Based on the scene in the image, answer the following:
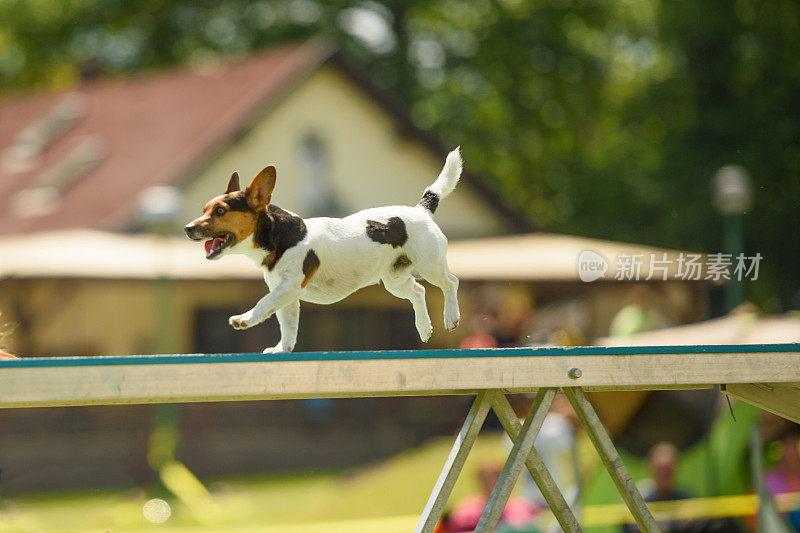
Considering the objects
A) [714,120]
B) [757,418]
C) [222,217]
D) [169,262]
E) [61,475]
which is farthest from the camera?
[714,120]

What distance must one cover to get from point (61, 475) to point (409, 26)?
1538cm

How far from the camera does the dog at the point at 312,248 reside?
3.31m

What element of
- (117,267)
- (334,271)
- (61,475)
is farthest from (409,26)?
(334,271)

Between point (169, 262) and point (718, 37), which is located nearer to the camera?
point (169, 262)

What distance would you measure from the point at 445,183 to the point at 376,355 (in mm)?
824

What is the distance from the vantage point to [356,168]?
1659 cm

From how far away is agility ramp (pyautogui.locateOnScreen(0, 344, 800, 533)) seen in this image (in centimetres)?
303

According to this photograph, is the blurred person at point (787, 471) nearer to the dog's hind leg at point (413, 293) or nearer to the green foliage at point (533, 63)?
the dog's hind leg at point (413, 293)

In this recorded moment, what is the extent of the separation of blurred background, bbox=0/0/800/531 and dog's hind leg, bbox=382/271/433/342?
0.67 metres

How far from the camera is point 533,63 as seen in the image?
82.1ft

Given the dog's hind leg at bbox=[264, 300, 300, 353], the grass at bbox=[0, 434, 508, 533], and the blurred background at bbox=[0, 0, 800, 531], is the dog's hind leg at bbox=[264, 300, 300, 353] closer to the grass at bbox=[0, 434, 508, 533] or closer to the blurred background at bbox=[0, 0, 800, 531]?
the blurred background at bbox=[0, 0, 800, 531]

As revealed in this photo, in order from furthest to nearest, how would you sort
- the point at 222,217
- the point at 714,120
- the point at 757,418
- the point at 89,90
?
the point at 714,120
the point at 89,90
the point at 757,418
the point at 222,217

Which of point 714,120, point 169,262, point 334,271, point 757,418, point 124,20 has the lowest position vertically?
point 124,20

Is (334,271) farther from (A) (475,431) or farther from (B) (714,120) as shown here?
(B) (714,120)
